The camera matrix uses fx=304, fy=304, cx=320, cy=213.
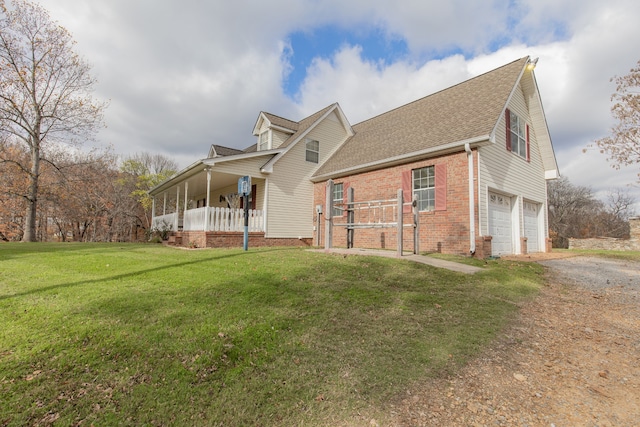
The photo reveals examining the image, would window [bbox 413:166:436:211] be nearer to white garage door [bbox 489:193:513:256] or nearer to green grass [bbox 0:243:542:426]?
white garage door [bbox 489:193:513:256]

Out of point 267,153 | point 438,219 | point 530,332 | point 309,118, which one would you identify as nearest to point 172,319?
point 530,332

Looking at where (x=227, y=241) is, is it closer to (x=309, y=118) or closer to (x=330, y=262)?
(x=330, y=262)

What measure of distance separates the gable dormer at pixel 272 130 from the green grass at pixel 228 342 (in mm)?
11942

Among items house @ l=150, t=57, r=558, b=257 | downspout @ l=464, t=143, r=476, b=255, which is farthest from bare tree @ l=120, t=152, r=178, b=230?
downspout @ l=464, t=143, r=476, b=255

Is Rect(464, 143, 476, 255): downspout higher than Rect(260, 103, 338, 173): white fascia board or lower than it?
lower

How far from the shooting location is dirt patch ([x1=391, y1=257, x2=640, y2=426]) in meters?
2.20

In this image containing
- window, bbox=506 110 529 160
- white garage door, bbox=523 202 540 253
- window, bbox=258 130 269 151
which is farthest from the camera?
window, bbox=258 130 269 151

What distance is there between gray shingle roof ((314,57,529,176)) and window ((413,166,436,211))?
0.82m

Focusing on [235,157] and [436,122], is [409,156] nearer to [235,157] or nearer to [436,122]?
[436,122]

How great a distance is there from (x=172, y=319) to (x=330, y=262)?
3.66 m

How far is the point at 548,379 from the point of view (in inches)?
106

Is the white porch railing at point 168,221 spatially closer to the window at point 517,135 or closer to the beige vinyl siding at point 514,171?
the beige vinyl siding at point 514,171

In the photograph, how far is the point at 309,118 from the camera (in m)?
17.4

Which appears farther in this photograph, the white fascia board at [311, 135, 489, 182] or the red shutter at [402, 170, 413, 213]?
the red shutter at [402, 170, 413, 213]
